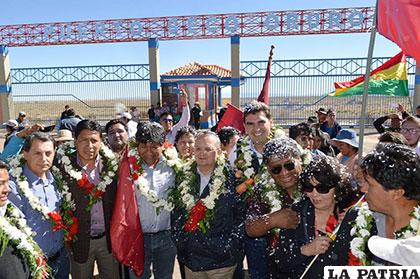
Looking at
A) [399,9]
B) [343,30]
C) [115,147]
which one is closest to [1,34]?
[343,30]

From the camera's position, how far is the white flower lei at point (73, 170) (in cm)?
304

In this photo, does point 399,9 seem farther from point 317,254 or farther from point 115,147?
point 115,147

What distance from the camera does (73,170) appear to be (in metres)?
3.10

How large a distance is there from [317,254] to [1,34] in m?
22.7

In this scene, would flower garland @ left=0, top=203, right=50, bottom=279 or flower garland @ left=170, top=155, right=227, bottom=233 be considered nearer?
flower garland @ left=0, top=203, right=50, bottom=279

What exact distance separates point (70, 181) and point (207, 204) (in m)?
1.25

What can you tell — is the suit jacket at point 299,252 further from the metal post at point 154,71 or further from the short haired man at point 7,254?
the metal post at point 154,71

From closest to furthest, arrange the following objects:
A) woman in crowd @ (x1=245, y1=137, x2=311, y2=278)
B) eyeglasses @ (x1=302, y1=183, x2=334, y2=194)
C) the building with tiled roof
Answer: eyeglasses @ (x1=302, y1=183, x2=334, y2=194), woman in crowd @ (x1=245, y1=137, x2=311, y2=278), the building with tiled roof

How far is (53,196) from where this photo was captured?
2908 mm

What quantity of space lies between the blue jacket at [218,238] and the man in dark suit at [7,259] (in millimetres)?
1134

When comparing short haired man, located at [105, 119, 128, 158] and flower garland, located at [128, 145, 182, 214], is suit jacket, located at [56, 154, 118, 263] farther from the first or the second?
short haired man, located at [105, 119, 128, 158]

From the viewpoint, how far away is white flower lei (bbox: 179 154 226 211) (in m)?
2.79

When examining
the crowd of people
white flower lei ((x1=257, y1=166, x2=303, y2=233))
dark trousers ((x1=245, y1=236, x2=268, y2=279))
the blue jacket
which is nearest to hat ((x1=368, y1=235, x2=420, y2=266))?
the crowd of people

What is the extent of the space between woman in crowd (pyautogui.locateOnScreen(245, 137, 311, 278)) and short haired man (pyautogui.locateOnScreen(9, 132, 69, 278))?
1589mm
